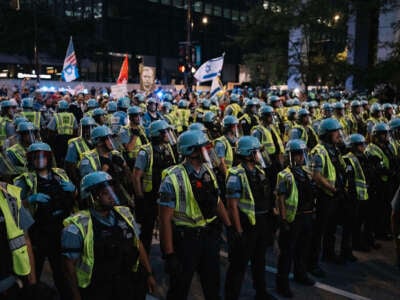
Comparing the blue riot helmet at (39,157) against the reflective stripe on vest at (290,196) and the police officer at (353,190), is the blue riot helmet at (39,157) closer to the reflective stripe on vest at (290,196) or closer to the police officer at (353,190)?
the reflective stripe on vest at (290,196)

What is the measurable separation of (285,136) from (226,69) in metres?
59.2

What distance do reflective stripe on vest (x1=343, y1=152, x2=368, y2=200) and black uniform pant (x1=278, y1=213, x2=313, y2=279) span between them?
1.38m

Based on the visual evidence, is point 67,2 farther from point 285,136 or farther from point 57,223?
point 57,223

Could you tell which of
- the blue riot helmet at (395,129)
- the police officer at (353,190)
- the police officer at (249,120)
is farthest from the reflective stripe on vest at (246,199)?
the police officer at (249,120)

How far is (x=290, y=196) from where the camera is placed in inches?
238

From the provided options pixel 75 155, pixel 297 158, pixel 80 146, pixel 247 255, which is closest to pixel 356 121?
pixel 297 158

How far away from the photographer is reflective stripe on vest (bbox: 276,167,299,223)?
6016mm

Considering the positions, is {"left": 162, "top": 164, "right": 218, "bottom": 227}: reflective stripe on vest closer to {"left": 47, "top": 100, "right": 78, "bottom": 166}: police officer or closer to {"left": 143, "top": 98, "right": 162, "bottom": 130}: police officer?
{"left": 47, "top": 100, "right": 78, "bottom": 166}: police officer

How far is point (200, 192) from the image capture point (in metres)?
4.71

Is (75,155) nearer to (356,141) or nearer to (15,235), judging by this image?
(15,235)

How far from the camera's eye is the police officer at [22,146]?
23.6ft

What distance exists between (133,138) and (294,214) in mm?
3648

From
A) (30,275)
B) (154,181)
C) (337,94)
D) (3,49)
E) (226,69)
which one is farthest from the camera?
(226,69)

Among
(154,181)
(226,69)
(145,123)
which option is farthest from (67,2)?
(154,181)
